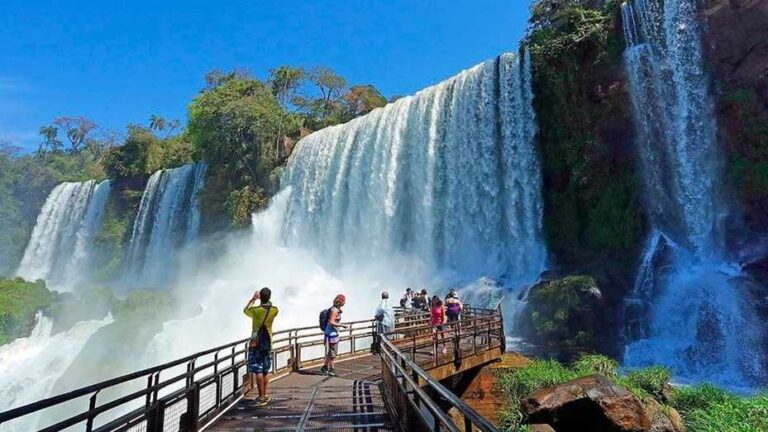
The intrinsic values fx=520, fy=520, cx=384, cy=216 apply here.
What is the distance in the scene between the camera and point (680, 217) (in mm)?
21234

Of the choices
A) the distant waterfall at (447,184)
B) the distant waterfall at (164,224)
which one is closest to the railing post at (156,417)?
the distant waterfall at (447,184)

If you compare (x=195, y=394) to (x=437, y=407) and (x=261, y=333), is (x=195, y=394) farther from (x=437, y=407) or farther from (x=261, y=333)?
(x=437, y=407)

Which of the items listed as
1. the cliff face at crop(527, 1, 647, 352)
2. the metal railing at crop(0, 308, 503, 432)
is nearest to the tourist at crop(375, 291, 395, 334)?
the metal railing at crop(0, 308, 503, 432)

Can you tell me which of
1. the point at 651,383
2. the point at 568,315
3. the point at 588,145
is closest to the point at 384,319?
the point at 651,383

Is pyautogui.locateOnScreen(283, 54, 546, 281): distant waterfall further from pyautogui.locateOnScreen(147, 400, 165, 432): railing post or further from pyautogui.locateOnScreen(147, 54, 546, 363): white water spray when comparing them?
pyautogui.locateOnScreen(147, 400, 165, 432): railing post

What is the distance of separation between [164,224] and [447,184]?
103ft

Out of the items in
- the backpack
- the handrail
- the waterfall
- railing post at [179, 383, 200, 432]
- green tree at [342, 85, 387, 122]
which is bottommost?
the waterfall

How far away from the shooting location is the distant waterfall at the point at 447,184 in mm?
25781

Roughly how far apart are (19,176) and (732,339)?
286ft

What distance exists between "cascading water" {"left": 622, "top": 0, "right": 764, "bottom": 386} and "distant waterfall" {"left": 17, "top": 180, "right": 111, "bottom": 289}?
53417mm

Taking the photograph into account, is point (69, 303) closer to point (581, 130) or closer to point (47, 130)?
point (581, 130)

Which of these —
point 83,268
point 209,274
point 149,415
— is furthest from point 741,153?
point 83,268

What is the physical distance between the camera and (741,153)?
65.9 ft

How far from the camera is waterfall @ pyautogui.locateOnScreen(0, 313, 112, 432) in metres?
25.2
